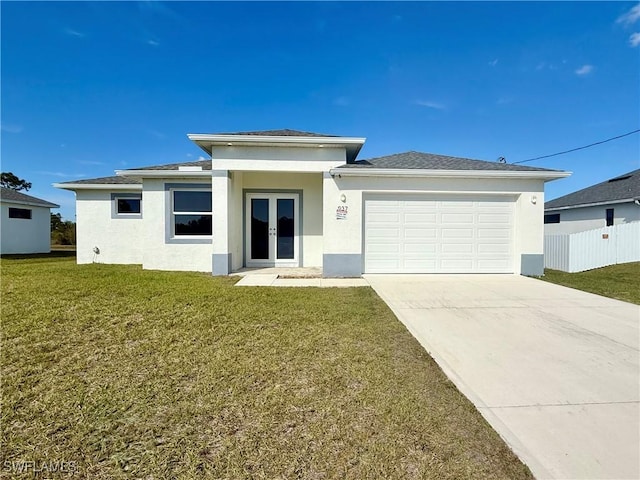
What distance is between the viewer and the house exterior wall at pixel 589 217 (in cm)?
1520

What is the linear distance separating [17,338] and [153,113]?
594 inches

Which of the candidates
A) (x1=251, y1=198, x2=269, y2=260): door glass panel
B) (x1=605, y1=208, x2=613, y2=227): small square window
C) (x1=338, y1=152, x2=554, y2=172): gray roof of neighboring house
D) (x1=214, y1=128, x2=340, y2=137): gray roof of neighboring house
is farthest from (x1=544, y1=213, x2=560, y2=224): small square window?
(x1=251, y1=198, x2=269, y2=260): door glass panel

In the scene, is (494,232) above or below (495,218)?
below

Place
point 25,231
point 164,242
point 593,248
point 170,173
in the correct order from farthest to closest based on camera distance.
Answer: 1. point 25,231
2. point 593,248
3. point 164,242
4. point 170,173

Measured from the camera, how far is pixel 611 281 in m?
9.17

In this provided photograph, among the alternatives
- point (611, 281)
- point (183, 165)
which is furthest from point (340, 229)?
point (611, 281)

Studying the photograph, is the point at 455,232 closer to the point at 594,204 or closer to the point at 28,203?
the point at 594,204

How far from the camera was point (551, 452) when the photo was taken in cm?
219

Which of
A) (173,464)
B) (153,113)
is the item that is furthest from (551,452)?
(153,113)

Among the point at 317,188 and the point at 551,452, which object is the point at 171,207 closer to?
the point at 317,188

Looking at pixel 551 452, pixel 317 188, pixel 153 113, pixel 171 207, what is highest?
pixel 153 113

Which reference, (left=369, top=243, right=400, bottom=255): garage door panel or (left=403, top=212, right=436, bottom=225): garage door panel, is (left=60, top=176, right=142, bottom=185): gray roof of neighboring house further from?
(left=403, top=212, right=436, bottom=225): garage door panel

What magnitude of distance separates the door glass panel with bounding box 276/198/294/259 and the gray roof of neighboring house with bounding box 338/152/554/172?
→ 2.87m

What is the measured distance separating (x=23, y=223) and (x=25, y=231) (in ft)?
1.56
